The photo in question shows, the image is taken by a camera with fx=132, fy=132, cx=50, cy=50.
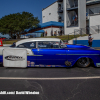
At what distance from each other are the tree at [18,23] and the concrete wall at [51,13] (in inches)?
232

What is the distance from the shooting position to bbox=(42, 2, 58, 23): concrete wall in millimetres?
33994

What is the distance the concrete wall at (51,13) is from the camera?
33994 millimetres

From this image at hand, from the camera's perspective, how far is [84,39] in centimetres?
1967

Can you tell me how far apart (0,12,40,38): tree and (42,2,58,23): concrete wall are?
5888 mm

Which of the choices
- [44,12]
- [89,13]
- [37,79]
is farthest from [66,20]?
[37,79]

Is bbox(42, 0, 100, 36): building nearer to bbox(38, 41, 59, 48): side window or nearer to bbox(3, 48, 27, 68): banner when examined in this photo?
bbox(38, 41, 59, 48): side window

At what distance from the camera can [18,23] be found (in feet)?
91.6

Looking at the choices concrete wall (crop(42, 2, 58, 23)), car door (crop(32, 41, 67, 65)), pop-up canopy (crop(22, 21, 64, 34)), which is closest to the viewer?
car door (crop(32, 41, 67, 65))

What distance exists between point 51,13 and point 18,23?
36.9 feet

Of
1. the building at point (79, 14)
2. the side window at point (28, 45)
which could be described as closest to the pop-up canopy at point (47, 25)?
the building at point (79, 14)

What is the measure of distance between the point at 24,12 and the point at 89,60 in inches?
1083

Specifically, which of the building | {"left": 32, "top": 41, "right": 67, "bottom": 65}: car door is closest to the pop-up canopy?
the building

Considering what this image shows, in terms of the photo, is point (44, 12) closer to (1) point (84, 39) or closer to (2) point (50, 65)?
(1) point (84, 39)

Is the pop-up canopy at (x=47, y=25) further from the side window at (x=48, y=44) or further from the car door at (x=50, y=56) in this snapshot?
the car door at (x=50, y=56)
